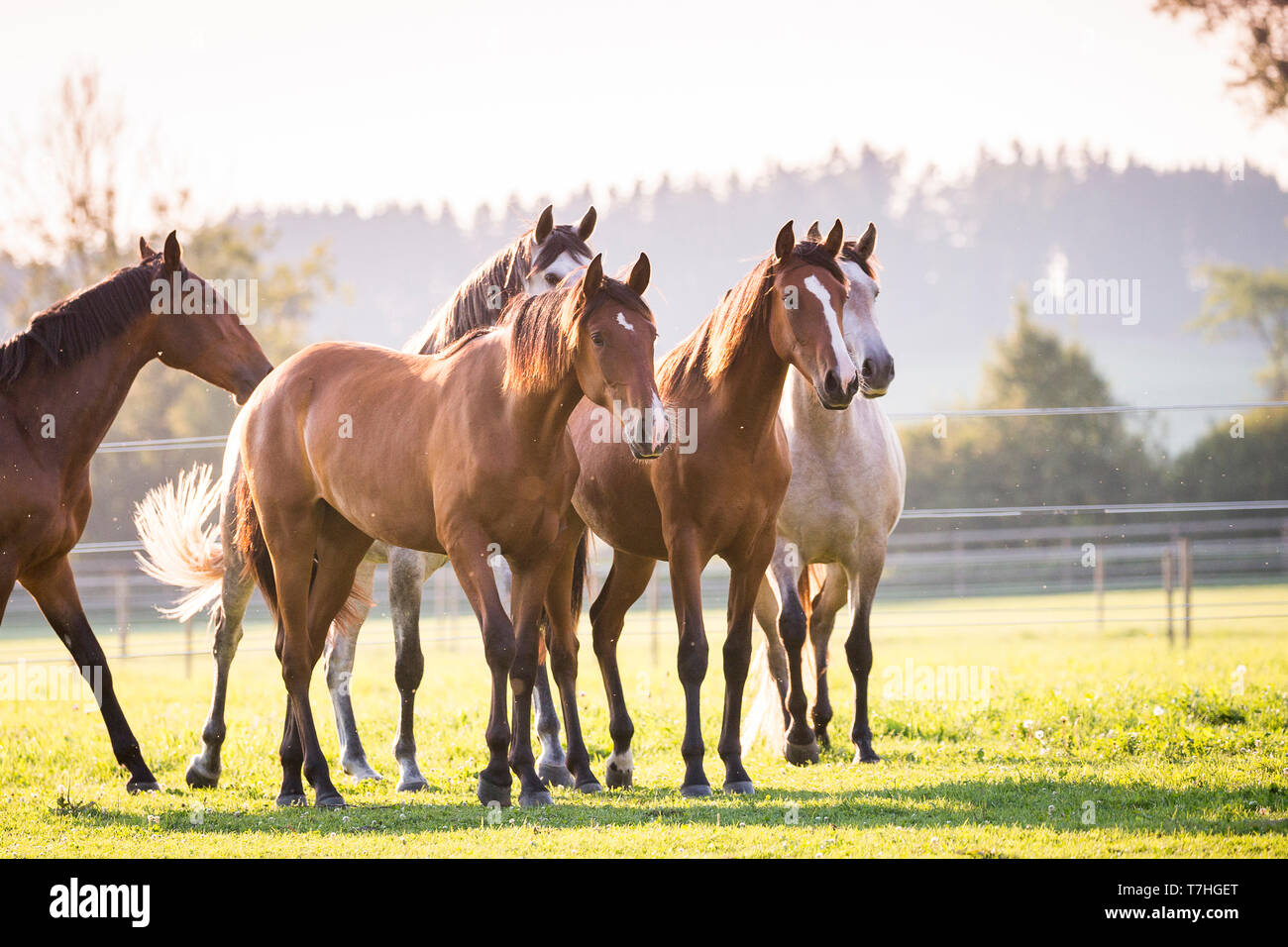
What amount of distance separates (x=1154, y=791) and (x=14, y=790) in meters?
5.79

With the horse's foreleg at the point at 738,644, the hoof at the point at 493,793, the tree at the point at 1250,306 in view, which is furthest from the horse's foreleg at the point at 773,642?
the tree at the point at 1250,306

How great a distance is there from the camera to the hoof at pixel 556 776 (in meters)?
6.42

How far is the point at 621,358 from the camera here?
16.3ft

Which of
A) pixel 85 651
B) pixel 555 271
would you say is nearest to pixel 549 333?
pixel 555 271

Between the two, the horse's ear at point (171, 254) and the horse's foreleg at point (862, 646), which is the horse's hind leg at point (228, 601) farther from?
the horse's foreleg at point (862, 646)

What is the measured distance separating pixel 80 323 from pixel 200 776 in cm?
254

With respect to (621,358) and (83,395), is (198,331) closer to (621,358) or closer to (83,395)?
(83,395)

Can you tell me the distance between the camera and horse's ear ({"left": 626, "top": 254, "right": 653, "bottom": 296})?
523 centimetres

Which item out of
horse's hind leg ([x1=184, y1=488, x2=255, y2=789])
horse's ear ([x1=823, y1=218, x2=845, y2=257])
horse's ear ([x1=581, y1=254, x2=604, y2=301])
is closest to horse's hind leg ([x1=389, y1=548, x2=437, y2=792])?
horse's hind leg ([x1=184, y1=488, x2=255, y2=789])

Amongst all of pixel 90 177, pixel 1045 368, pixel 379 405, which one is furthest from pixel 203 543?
pixel 1045 368

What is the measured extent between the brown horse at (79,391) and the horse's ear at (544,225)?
1757mm

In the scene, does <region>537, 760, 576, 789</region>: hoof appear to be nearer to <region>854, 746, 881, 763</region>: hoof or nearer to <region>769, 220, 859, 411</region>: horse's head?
<region>854, 746, 881, 763</region>: hoof

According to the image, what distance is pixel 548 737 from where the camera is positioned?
6.61 meters
